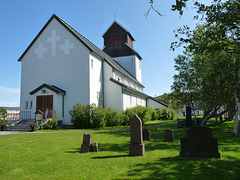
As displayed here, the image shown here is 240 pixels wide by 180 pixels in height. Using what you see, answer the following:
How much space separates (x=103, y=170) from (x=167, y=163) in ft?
6.63

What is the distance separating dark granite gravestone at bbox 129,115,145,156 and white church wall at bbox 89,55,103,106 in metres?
15.5

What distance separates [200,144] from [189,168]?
4.90 ft

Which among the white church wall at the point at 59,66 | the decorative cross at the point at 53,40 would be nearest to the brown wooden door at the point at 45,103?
the white church wall at the point at 59,66

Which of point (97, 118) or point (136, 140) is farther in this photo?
point (97, 118)

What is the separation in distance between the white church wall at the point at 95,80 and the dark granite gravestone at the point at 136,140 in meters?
15.5

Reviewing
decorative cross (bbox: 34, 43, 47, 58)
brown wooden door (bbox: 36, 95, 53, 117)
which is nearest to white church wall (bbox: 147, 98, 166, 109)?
brown wooden door (bbox: 36, 95, 53, 117)

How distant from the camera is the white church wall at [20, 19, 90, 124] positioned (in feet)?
72.6

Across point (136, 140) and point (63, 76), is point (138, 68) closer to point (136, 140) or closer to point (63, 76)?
point (63, 76)

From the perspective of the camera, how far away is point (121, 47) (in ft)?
134

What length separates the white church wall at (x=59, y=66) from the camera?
72.6 ft

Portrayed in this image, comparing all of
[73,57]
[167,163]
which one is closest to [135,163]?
[167,163]

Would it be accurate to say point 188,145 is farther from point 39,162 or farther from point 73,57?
point 73,57

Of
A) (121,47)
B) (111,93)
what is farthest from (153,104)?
(111,93)

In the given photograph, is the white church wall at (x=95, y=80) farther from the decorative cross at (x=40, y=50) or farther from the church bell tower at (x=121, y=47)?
the church bell tower at (x=121, y=47)
